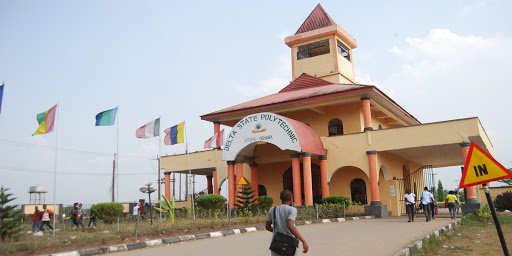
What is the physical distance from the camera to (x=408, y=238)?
465 inches

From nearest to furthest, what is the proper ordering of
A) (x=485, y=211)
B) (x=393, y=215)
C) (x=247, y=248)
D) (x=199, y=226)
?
(x=247, y=248), (x=199, y=226), (x=485, y=211), (x=393, y=215)

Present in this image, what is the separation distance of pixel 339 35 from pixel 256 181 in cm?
1139

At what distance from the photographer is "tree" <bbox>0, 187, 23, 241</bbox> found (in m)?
12.7

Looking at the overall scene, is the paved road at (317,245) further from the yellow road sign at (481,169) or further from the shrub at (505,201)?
the shrub at (505,201)

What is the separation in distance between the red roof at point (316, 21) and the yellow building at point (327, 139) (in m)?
0.07

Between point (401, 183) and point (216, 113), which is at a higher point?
point (216, 113)

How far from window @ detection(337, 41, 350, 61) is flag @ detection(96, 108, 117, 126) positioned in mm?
16472

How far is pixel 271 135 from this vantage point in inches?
902

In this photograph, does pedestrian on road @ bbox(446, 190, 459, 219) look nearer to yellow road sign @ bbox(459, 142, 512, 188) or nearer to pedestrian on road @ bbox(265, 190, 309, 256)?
yellow road sign @ bbox(459, 142, 512, 188)

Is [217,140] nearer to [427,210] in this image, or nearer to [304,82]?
[304,82]

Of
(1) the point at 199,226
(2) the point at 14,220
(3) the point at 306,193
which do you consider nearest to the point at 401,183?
(3) the point at 306,193

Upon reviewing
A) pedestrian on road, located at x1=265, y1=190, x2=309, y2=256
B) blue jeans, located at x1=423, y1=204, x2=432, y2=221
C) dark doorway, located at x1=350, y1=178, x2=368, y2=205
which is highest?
dark doorway, located at x1=350, y1=178, x2=368, y2=205

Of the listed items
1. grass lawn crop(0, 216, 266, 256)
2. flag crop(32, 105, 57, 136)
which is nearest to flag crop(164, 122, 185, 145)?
flag crop(32, 105, 57, 136)

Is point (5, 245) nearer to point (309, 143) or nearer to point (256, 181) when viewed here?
point (309, 143)
